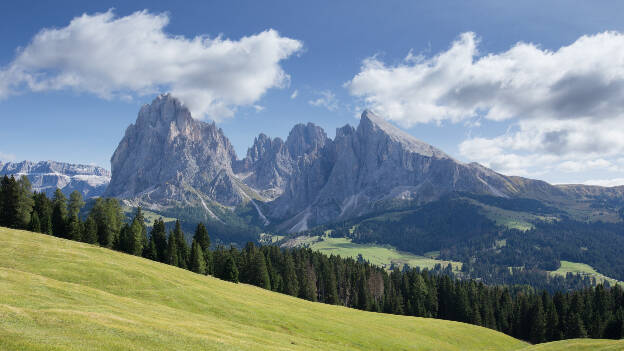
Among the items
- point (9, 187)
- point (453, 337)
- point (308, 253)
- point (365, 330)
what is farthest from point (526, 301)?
point (9, 187)

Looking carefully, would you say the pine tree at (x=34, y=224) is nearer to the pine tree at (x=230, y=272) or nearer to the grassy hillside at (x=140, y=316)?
the grassy hillside at (x=140, y=316)

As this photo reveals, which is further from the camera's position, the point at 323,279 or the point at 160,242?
the point at 323,279

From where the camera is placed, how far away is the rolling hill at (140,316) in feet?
87.5

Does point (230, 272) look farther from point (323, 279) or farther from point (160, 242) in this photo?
point (323, 279)

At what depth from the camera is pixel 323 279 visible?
142 m

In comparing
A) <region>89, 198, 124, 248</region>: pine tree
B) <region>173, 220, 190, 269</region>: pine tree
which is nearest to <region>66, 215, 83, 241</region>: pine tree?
<region>89, 198, 124, 248</region>: pine tree

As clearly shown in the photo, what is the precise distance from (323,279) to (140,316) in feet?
363

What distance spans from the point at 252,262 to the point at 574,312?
4228 inches

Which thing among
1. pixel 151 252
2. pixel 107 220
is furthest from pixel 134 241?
pixel 107 220

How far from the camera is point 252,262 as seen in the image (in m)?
121

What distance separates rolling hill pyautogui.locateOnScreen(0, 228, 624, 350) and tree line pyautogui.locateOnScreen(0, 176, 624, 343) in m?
19.3

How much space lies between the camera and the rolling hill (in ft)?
A: 87.5

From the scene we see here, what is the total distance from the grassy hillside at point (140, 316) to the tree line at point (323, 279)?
19.7m

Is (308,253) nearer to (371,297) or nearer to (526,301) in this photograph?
(371,297)
